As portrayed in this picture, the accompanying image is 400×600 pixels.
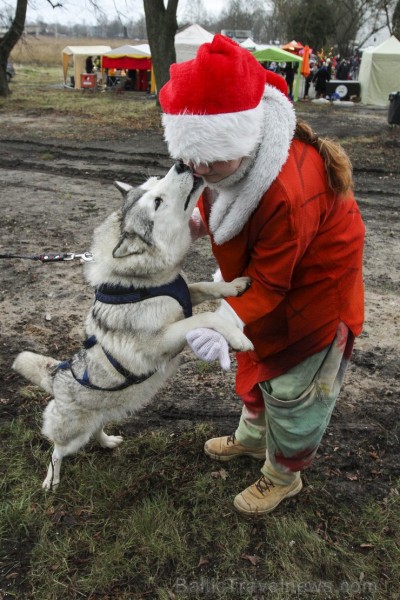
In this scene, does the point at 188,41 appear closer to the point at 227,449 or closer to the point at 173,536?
the point at 227,449

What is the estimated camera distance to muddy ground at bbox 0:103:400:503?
326cm

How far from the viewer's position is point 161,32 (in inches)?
630

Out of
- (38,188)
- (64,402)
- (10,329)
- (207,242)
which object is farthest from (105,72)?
(64,402)

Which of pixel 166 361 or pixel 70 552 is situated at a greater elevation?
pixel 166 361

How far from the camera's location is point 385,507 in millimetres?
2758

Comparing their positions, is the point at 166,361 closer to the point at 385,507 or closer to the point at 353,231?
the point at 353,231

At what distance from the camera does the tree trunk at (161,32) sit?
1581 centimetres

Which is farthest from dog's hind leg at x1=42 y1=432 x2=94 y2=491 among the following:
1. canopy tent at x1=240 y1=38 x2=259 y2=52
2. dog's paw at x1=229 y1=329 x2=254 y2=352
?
canopy tent at x1=240 y1=38 x2=259 y2=52

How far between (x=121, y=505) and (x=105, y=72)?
99.6 ft

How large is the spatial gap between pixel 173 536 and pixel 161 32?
17.1 m

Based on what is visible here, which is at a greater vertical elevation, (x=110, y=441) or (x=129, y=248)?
(x=129, y=248)

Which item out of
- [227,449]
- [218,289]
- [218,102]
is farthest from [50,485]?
[218,102]

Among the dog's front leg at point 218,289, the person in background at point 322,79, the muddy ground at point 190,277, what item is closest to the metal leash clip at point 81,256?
the dog's front leg at point 218,289

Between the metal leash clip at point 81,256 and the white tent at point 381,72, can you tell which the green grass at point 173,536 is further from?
the white tent at point 381,72
